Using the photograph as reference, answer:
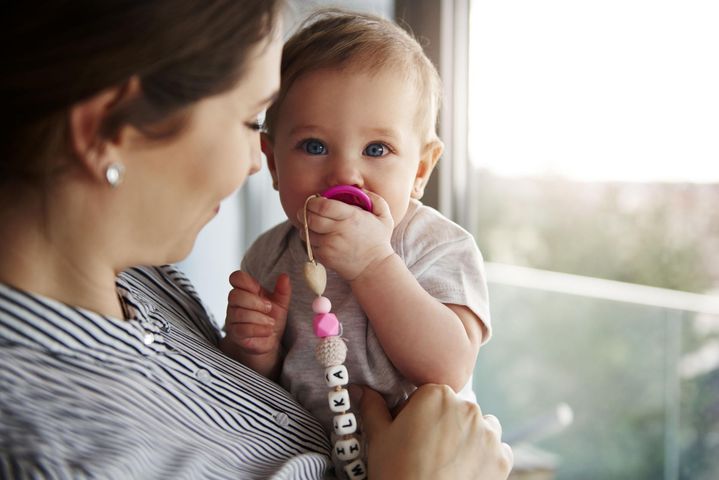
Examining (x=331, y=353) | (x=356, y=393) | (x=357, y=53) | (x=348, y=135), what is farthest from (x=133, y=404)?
(x=357, y=53)

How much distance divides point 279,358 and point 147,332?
0.35 metres

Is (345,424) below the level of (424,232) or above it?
below

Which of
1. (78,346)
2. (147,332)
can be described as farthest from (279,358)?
(78,346)

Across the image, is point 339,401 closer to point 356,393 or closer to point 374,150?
point 356,393

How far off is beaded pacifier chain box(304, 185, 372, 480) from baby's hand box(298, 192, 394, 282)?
0.02 m

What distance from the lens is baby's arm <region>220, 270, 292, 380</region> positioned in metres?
1.24

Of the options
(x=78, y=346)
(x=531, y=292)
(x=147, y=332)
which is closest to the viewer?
(x=78, y=346)

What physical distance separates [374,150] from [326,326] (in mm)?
299

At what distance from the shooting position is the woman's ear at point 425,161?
1.34 meters

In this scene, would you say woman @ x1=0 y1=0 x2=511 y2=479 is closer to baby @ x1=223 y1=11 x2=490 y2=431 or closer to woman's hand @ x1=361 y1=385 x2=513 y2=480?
woman's hand @ x1=361 y1=385 x2=513 y2=480

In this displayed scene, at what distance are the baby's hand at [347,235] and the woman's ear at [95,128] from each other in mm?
345

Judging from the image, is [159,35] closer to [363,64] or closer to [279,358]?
[363,64]

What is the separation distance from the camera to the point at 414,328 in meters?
1.14

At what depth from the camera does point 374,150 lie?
121 cm
